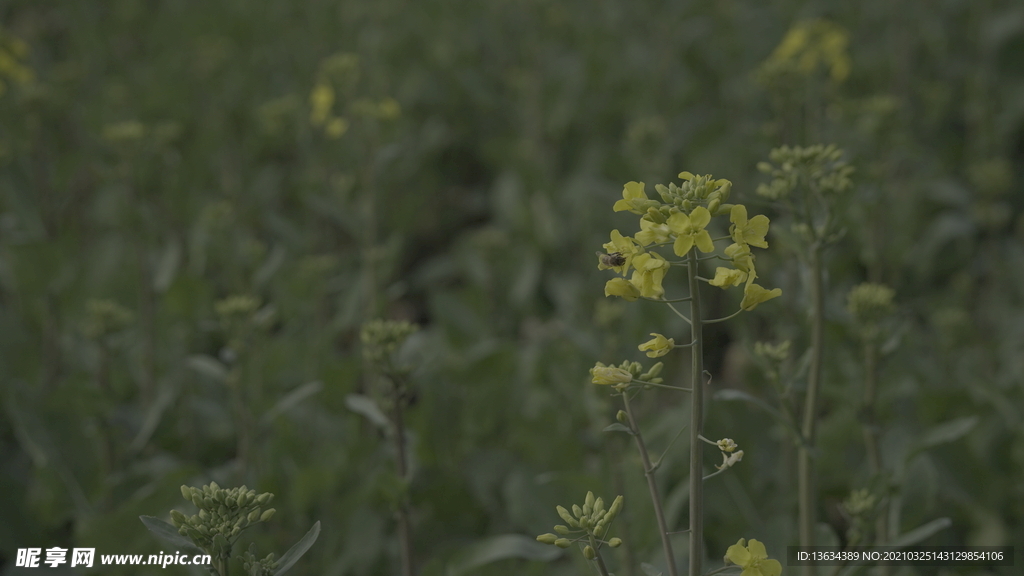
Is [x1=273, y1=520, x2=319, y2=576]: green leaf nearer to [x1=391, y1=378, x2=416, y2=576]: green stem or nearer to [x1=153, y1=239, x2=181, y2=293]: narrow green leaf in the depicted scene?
[x1=391, y1=378, x2=416, y2=576]: green stem

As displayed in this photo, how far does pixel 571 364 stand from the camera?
3150 millimetres

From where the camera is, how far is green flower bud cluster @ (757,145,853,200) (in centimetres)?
192

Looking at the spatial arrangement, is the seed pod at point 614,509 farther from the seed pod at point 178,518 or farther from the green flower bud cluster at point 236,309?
the green flower bud cluster at point 236,309

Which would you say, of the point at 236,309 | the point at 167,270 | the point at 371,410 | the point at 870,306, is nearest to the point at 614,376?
the point at 371,410

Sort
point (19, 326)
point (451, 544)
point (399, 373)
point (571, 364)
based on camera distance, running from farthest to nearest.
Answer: point (19, 326) < point (571, 364) < point (451, 544) < point (399, 373)

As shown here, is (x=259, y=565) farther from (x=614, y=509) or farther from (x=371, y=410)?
(x=371, y=410)

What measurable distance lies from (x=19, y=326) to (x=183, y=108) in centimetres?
189

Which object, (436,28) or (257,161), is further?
(436,28)

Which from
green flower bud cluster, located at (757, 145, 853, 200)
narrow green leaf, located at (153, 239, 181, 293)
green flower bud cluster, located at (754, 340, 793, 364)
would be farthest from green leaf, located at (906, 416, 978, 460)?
narrow green leaf, located at (153, 239, 181, 293)

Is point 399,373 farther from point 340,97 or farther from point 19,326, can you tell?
point 340,97

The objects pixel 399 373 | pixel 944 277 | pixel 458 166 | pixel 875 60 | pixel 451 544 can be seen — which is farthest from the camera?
pixel 458 166

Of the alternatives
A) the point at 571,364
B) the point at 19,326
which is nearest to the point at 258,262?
the point at 19,326

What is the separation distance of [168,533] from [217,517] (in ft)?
0.40

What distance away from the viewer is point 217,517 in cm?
148
